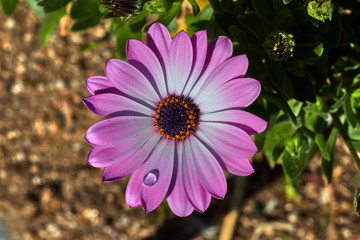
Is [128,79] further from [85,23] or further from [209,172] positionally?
[85,23]

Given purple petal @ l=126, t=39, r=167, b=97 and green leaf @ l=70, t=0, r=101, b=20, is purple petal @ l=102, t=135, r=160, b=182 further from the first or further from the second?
green leaf @ l=70, t=0, r=101, b=20

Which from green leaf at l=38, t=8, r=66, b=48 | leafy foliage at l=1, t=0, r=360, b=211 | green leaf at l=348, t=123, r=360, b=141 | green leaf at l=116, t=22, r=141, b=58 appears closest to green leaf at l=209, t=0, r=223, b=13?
leafy foliage at l=1, t=0, r=360, b=211

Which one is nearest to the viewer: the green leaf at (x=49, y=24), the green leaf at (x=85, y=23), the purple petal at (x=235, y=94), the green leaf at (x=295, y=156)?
the purple petal at (x=235, y=94)

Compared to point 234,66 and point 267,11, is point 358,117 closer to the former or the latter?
point 267,11

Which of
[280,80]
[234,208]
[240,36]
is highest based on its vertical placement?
[240,36]

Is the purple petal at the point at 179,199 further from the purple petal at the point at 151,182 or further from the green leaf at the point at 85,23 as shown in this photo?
the green leaf at the point at 85,23

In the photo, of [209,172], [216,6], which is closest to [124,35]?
[216,6]

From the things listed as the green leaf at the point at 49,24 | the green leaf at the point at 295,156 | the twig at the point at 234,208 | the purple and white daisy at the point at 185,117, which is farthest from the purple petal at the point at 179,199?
the twig at the point at 234,208
